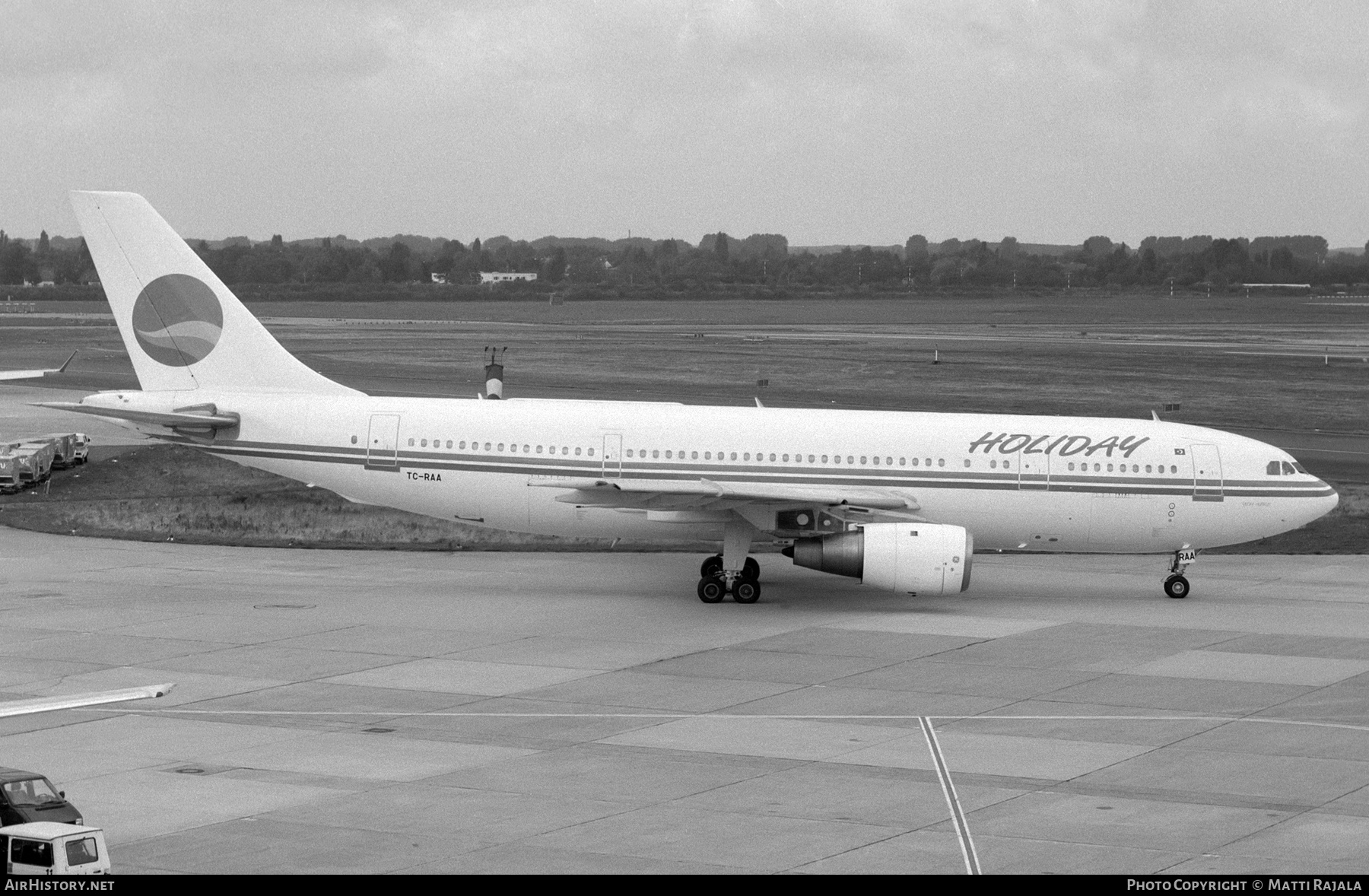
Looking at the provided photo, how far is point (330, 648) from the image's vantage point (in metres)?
31.2

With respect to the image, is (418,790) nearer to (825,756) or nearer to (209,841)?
(209,841)

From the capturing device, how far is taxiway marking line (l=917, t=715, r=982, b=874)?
739 inches

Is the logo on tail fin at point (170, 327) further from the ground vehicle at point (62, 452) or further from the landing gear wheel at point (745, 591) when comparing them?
the ground vehicle at point (62, 452)

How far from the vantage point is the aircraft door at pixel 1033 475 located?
3688 cm

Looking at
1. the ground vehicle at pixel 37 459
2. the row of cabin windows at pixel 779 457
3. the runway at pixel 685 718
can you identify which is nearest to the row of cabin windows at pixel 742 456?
the row of cabin windows at pixel 779 457

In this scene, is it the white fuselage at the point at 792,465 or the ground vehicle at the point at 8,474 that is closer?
the white fuselage at the point at 792,465

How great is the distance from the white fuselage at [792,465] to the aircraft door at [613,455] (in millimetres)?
33

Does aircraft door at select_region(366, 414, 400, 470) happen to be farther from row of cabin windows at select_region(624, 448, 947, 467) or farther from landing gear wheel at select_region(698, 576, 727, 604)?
landing gear wheel at select_region(698, 576, 727, 604)

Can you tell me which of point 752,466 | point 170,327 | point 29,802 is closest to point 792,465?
point 752,466

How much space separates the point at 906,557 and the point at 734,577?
388 centimetres

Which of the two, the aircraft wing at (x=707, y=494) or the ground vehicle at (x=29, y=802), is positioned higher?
the aircraft wing at (x=707, y=494)

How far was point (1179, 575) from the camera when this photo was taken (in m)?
37.3

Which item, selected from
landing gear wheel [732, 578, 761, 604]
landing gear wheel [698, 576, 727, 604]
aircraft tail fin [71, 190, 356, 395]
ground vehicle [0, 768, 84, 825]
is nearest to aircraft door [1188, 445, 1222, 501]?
landing gear wheel [732, 578, 761, 604]
